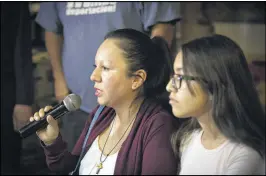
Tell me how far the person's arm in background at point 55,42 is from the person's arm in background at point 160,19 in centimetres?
26

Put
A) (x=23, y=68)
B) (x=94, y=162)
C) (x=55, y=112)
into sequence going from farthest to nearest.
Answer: (x=23, y=68) < (x=94, y=162) < (x=55, y=112)

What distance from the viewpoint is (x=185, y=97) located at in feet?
2.88

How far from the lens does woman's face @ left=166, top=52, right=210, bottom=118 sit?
866 mm

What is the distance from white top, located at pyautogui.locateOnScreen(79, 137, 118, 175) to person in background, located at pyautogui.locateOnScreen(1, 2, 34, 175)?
0.85ft

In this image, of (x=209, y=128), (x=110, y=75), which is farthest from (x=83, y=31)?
(x=209, y=128)

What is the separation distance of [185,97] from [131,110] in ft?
0.78

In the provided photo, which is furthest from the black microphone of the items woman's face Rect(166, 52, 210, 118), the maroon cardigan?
woman's face Rect(166, 52, 210, 118)

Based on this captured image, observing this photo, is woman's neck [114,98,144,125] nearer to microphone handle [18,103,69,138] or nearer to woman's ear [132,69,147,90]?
woman's ear [132,69,147,90]

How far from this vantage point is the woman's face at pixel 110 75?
3.34ft

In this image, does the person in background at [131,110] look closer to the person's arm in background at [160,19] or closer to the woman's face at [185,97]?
the person's arm in background at [160,19]

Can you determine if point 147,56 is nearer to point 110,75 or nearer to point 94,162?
point 110,75

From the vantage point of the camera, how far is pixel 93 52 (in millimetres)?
1096

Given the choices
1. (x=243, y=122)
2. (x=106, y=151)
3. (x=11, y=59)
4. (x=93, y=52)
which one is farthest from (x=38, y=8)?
(x=243, y=122)

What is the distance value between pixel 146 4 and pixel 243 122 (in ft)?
1.44
